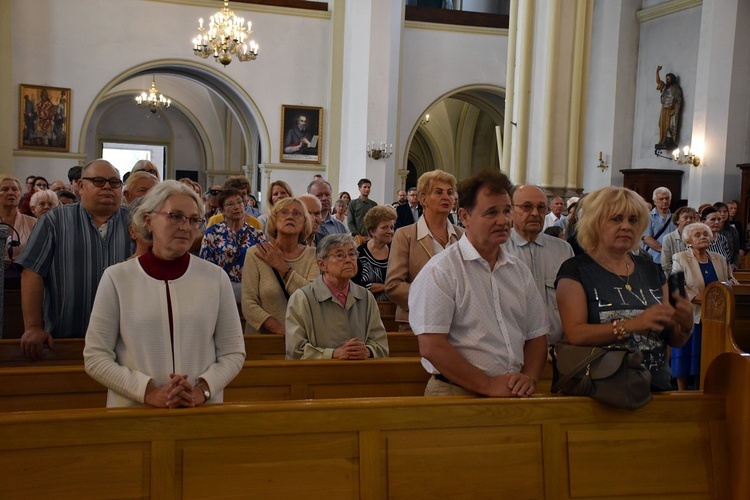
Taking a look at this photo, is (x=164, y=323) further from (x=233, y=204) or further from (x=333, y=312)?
(x=233, y=204)

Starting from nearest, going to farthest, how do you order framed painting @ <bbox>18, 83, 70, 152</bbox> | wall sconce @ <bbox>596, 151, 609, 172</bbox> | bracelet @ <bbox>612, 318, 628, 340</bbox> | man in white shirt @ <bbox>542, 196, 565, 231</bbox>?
bracelet @ <bbox>612, 318, 628, 340</bbox> < man in white shirt @ <bbox>542, 196, 565, 231</bbox> < framed painting @ <bbox>18, 83, 70, 152</bbox> < wall sconce @ <bbox>596, 151, 609, 172</bbox>

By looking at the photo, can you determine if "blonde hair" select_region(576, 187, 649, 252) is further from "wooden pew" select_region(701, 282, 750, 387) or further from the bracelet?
"wooden pew" select_region(701, 282, 750, 387)

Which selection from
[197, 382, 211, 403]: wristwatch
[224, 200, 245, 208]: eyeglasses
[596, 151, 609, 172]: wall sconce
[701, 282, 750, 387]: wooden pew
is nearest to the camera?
[197, 382, 211, 403]: wristwatch

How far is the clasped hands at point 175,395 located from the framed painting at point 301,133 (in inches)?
531

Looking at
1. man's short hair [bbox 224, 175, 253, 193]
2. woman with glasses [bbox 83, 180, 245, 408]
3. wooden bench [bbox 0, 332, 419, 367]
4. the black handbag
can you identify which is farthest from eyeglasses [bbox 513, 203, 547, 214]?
man's short hair [bbox 224, 175, 253, 193]

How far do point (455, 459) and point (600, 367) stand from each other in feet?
1.85

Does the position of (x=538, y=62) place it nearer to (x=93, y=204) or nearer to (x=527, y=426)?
(x=93, y=204)

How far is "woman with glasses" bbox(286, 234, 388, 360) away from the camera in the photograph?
3605 mm

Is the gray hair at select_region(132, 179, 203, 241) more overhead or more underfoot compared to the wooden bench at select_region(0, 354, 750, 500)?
more overhead

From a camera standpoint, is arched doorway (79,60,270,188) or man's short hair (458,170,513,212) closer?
man's short hair (458,170,513,212)

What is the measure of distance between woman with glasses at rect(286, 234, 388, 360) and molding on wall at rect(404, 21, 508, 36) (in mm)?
13453

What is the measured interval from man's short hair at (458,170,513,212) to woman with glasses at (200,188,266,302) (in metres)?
2.27

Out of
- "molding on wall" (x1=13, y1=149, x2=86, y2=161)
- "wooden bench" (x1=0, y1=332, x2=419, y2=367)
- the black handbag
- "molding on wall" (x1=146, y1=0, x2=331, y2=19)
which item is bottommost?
"wooden bench" (x1=0, y1=332, x2=419, y2=367)

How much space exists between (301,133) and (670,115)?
750 cm
